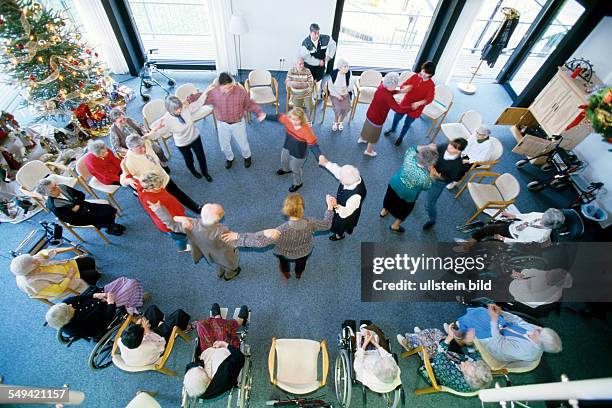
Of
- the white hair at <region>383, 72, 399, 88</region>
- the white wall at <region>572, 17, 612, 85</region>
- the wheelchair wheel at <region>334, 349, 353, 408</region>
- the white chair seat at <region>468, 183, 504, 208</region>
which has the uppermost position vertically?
the white wall at <region>572, 17, 612, 85</region>

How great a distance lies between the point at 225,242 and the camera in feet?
9.89

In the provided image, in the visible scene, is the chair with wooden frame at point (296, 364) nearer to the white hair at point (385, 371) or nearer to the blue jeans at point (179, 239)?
the white hair at point (385, 371)

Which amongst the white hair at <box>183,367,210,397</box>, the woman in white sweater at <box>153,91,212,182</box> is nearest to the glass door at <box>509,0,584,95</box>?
the woman in white sweater at <box>153,91,212,182</box>

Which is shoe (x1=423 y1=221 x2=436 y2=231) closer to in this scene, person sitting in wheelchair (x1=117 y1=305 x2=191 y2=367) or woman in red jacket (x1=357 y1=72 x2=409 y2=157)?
woman in red jacket (x1=357 y1=72 x2=409 y2=157)

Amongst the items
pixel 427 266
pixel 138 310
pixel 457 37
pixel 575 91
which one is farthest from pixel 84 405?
pixel 457 37

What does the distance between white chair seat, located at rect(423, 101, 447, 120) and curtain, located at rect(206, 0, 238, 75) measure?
13.2 ft

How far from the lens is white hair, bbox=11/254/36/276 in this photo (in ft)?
8.93

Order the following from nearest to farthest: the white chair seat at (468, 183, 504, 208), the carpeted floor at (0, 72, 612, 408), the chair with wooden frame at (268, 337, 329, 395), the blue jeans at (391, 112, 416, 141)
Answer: the chair with wooden frame at (268, 337, 329, 395) < the carpeted floor at (0, 72, 612, 408) < the white chair seat at (468, 183, 504, 208) < the blue jeans at (391, 112, 416, 141)

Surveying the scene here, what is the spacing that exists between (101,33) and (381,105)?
17.6ft

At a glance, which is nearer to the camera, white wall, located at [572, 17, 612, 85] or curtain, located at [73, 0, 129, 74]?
white wall, located at [572, 17, 612, 85]

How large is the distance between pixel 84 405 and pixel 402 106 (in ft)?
18.0

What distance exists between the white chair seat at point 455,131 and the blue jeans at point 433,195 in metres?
1.47

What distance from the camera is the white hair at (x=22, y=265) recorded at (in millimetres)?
2723

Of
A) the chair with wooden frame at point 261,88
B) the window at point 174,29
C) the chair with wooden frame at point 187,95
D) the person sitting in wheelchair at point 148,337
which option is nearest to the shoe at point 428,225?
the chair with wooden frame at point 261,88
